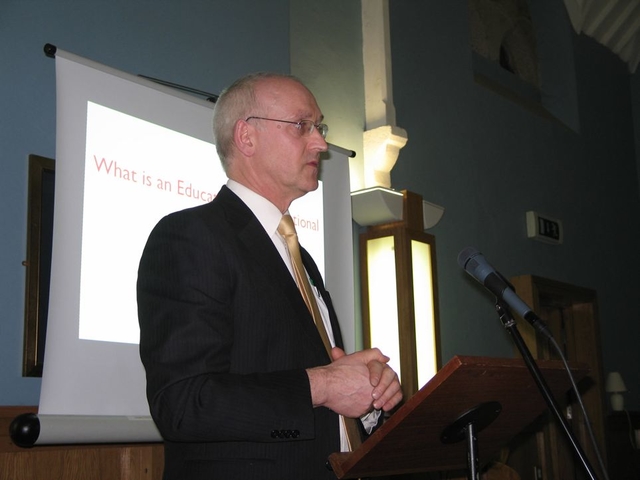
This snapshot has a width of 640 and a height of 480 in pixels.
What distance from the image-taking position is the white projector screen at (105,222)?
2.34 metres

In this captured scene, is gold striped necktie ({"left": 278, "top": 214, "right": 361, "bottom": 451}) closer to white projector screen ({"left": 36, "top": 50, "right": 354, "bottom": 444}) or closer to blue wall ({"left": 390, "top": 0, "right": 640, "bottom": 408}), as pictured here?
white projector screen ({"left": 36, "top": 50, "right": 354, "bottom": 444})

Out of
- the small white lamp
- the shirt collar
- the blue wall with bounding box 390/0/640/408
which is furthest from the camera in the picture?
the small white lamp

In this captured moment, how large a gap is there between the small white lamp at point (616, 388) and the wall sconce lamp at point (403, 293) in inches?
106

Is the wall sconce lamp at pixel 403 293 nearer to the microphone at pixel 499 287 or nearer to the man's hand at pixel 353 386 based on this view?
the microphone at pixel 499 287

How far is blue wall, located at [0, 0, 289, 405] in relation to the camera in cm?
253

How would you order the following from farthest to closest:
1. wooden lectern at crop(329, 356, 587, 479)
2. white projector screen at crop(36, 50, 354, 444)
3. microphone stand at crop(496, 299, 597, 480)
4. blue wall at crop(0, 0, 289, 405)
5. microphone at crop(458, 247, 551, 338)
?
blue wall at crop(0, 0, 289, 405) < white projector screen at crop(36, 50, 354, 444) < microphone at crop(458, 247, 551, 338) < microphone stand at crop(496, 299, 597, 480) < wooden lectern at crop(329, 356, 587, 479)

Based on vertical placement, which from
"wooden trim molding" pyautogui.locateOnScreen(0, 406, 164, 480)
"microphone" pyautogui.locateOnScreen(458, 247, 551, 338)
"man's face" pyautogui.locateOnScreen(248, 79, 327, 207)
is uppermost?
"man's face" pyautogui.locateOnScreen(248, 79, 327, 207)

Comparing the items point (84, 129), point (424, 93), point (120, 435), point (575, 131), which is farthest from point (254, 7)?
point (575, 131)

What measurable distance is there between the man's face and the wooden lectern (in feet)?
2.31

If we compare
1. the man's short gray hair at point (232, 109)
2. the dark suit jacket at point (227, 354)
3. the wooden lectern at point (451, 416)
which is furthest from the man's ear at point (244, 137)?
the wooden lectern at point (451, 416)

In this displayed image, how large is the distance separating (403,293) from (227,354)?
277 centimetres

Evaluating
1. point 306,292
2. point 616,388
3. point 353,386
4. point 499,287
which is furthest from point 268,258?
point 616,388

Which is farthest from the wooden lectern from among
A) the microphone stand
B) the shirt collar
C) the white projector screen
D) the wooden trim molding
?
the wooden trim molding

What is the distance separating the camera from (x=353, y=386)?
1.51 m
